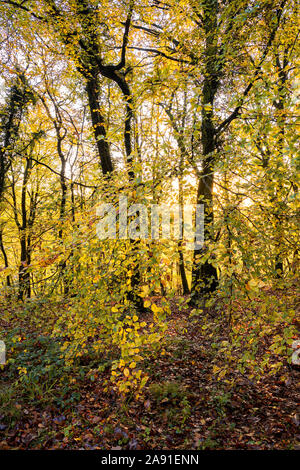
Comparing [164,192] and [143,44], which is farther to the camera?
[143,44]

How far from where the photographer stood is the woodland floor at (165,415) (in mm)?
3568

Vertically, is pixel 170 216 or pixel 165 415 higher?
pixel 170 216

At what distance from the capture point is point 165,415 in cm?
404

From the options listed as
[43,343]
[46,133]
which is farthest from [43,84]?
[43,343]

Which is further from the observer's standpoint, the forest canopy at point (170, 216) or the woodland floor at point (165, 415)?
the woodland floor at point (165, 415)

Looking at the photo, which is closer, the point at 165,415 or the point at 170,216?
the point at 170,216

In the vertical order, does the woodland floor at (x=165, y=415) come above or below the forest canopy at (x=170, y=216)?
below

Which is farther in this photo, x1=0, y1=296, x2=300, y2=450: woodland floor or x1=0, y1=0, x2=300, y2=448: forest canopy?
x1=0, y1=296, x2=300, y2=450: woodland floor

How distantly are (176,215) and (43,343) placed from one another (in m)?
4.78

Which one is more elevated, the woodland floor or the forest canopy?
the forest canopy

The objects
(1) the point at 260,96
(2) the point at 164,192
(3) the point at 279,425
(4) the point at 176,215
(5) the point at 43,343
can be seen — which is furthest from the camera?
(5) the point at 43,343

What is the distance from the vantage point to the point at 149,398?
14.6 feet

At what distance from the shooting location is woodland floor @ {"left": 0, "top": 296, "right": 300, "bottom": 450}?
3.57 m
